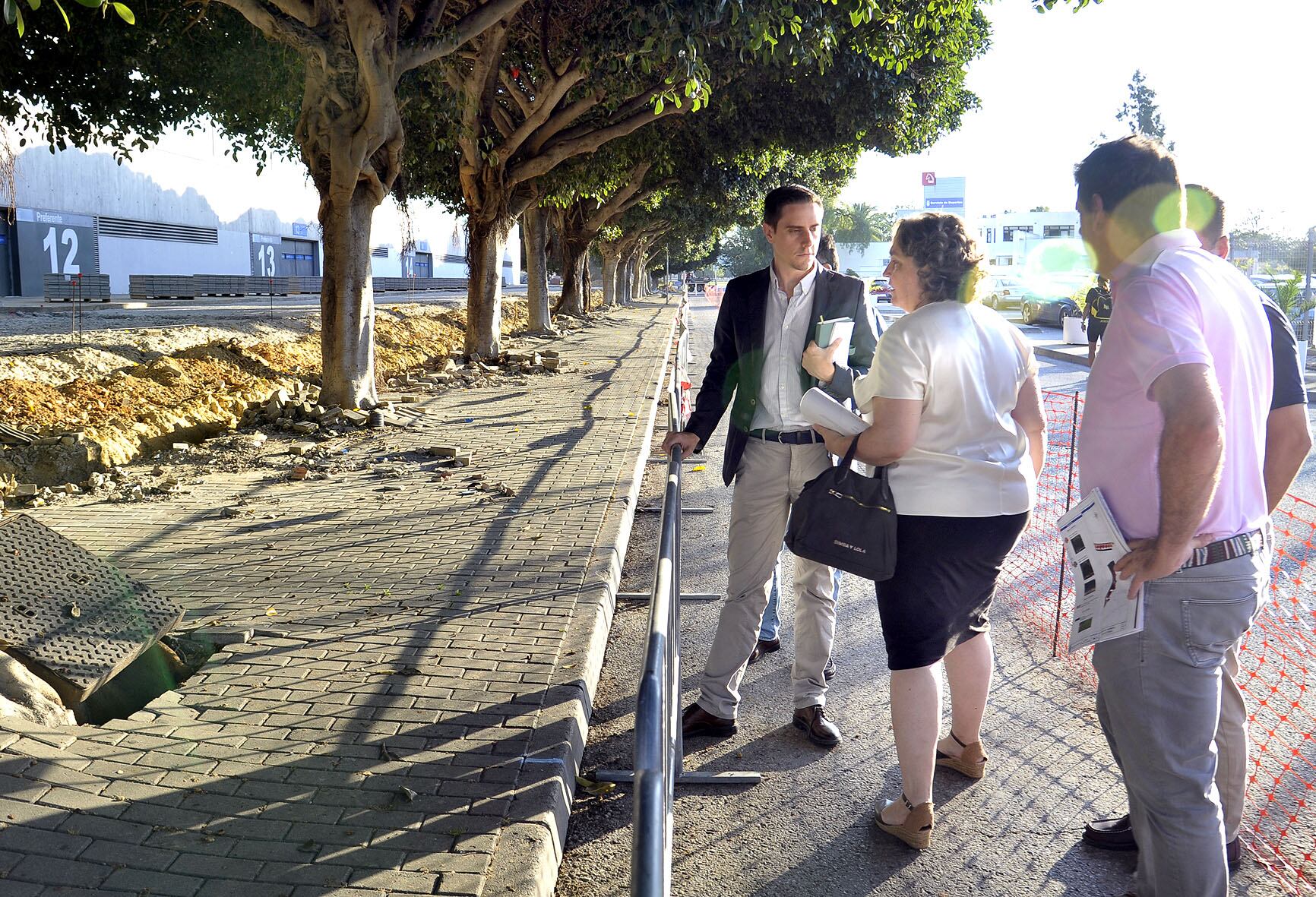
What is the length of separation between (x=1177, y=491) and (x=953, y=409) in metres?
0.92

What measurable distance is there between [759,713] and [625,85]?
1160cm

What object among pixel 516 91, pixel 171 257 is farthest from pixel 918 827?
pixel 171 257

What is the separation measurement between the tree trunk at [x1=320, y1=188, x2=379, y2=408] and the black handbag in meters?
9.18

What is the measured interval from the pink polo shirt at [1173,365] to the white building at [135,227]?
27901 mm

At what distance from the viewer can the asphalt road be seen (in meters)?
3.29

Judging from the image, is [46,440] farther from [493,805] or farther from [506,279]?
[506,279]

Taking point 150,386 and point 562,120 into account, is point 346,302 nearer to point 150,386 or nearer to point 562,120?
point 150,386

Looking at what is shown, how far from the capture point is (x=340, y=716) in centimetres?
394

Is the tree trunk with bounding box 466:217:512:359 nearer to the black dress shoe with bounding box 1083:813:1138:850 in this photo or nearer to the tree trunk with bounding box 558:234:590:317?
the tree trunk with bounding box 558:234:590:317

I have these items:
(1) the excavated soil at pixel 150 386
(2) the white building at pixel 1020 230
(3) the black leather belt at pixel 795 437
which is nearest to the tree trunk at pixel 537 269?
(1) the excavated soil at pixel 150 386

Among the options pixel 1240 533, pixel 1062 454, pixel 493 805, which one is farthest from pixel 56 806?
pixel 1062 454

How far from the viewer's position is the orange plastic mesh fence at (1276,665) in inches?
139

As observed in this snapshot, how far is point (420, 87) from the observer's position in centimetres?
1512

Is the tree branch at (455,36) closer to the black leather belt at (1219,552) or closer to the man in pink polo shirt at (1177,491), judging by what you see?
the man in pink polo shirt at (1177,491)
